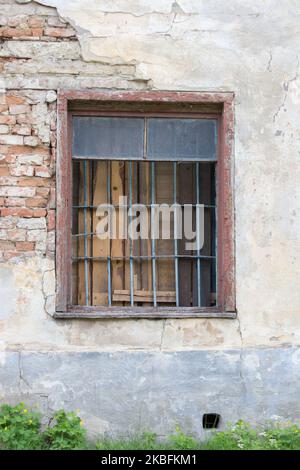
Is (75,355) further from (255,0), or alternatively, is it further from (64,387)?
(255,0)

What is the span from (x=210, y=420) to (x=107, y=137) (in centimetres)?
237

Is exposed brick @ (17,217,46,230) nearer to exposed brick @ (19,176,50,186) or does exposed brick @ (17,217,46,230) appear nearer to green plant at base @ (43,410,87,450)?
exposed brick @ (19,176,50,186)

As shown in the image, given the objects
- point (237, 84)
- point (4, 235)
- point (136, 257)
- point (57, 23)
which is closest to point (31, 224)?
point (4, 235)

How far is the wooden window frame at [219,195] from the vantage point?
6215 millimetres

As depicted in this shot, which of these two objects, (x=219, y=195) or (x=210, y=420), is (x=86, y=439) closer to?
(x=210, y=420)

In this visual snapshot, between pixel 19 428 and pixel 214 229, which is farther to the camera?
pixel 214 229

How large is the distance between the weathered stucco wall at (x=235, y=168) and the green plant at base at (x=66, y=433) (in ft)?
0.71

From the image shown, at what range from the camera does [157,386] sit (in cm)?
614

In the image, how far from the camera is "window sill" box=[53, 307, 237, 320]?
20.2ft

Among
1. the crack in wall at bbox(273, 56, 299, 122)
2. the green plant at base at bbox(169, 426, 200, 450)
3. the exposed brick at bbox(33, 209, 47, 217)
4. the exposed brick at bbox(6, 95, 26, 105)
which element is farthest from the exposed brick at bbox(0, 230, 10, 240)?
the crack in wall at bbox(273, 56, 299, 122)

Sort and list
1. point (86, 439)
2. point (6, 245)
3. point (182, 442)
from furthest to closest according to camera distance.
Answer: point (6, 245) < point (86, 439) < point (182, 442)

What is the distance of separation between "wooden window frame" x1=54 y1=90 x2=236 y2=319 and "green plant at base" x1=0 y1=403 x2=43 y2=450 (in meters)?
0.80

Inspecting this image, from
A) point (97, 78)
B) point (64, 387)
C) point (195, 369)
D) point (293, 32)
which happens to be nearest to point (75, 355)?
point (64, 387)

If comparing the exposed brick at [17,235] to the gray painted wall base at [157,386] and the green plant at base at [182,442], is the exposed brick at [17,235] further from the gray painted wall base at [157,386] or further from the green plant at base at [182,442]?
the green plant at base at [182,442]
